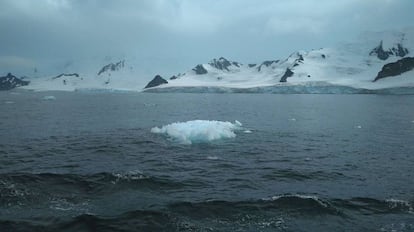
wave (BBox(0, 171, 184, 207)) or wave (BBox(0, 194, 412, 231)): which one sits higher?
wave (BBox(0, 171, 184, 207))

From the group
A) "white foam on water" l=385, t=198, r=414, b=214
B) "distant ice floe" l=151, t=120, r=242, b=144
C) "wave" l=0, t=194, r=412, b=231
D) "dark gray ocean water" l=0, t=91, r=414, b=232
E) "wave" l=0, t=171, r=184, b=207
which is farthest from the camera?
"distant ice floe" l=151, t=120, r=242, b=144

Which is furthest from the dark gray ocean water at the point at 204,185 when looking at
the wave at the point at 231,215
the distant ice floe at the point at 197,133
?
the distant ice floe at the point at 197,133

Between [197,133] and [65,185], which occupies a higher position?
[197,133]

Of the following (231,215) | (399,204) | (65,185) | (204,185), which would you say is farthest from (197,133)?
(399,204)

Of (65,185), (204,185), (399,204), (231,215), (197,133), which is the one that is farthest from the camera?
(197,133)

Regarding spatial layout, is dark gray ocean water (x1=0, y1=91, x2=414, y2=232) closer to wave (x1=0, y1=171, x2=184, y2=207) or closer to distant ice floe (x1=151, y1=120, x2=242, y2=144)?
wave (x1=0, y1=171, x2=184, y2=207)

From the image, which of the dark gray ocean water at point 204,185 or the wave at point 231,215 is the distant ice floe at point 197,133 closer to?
the dark gray ocean water at point 204,185

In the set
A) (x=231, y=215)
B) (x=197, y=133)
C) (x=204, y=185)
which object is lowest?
(x=231, y=215)

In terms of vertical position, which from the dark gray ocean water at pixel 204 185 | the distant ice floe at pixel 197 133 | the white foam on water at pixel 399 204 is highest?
the distant ice floe at pixel 197 133

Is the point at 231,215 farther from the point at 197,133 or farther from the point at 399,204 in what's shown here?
the point at 197,133

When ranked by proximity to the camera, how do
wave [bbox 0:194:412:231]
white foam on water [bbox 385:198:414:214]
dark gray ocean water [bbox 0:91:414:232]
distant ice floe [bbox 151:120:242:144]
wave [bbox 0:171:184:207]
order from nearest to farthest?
wave [bbox 0:194:412:231], dark gray ocean water [bbox 0:91:414:232], white foam on water [bbox 385:198:414:214], wave [bbox 0:171:184:207], distant ice floe [bbox 151:120:242:144]

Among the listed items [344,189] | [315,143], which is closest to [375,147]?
[315,143]

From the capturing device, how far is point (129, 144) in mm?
29469

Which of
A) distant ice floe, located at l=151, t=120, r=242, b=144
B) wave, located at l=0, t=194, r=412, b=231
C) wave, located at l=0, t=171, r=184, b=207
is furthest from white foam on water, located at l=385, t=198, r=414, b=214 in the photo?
distant ice floe, located at l=151, t=120, r=242, b=144
